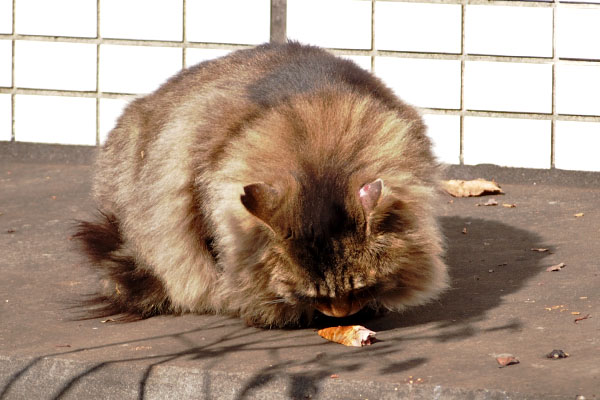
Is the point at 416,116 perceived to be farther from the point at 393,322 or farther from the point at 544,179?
the point at 544,179

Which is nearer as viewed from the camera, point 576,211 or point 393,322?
point 393,322

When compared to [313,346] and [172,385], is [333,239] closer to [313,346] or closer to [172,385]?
[313,346]

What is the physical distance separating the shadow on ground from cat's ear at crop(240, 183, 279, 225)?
52 centimetres

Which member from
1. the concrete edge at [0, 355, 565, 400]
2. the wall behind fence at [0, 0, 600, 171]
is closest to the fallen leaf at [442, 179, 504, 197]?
the wall behind fence at [0, 0, 600, 171]

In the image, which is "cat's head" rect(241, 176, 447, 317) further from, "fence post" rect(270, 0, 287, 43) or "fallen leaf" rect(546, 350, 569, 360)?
"fence post" rect(270, 0, 287, 43)

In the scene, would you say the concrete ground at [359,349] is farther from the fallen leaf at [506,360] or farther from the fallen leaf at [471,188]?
the fallen leaf at [471,188]

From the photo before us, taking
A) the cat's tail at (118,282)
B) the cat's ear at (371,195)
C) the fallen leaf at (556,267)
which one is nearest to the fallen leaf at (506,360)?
the cat's ear at (371,195)

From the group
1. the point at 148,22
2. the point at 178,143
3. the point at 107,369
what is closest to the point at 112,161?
the point at 178,143

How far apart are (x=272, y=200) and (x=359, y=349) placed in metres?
0.65

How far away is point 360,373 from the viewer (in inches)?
125

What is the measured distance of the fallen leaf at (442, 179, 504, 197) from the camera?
19.6 feet

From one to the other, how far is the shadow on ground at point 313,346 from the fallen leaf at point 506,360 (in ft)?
0.86

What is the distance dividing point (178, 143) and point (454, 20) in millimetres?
2912

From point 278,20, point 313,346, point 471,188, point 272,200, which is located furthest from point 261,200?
point 278,20
